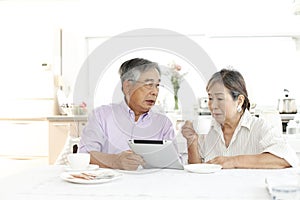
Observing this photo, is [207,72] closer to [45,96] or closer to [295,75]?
[295,75]

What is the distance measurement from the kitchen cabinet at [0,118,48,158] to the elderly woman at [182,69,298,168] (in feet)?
11.2

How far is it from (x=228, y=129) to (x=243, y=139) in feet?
0.31

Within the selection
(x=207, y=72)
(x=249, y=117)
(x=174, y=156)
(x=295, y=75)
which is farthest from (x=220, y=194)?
(x=295, y=75)

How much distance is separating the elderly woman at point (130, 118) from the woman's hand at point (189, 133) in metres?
0.07

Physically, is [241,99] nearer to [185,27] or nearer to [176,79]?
[176,79]

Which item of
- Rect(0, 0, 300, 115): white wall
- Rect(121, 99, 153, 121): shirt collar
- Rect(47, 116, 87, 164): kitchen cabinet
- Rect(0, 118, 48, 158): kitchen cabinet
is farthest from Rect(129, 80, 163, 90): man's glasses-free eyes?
Rect(0, 118, 48, 158): kitchen cabinet

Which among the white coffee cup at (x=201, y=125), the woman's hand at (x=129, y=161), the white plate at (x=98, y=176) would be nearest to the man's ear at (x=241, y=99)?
the white coffee cup at (x=201, y=125)

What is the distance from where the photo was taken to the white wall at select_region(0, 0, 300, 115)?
4988mm

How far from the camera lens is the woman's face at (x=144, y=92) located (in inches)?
79.0

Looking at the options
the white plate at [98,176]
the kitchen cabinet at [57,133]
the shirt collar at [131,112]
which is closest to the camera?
the white plate at [98,176]

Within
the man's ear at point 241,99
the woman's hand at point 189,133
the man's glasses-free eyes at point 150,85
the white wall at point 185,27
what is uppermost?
the white wall at point 185,27

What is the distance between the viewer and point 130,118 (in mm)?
2102

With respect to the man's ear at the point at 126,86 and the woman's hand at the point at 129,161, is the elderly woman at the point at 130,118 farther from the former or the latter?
the woman's hand at the point at 129,161

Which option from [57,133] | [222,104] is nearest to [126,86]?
[222,104]
